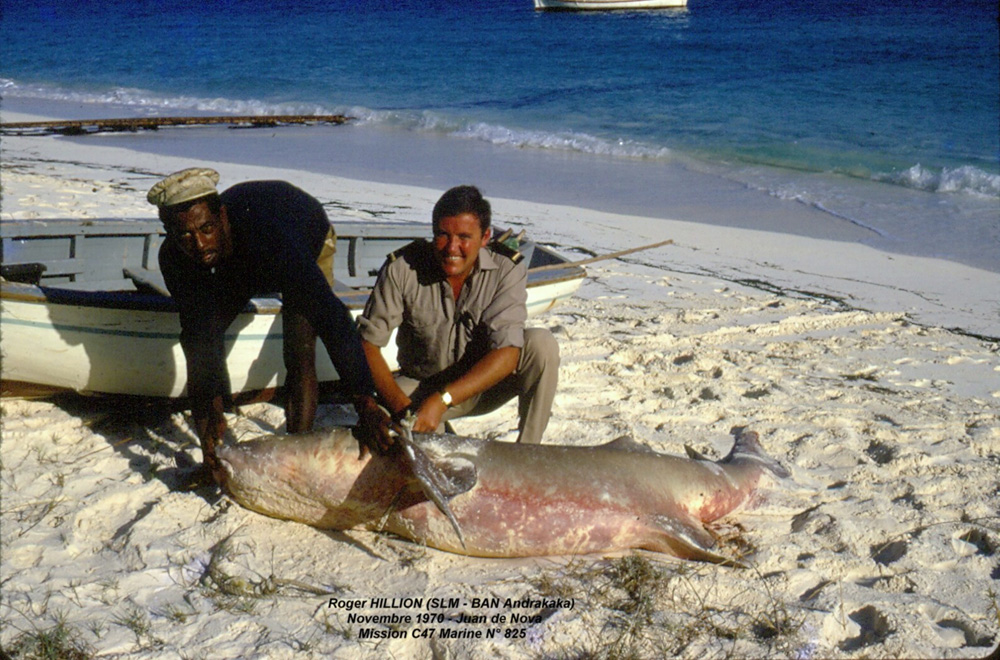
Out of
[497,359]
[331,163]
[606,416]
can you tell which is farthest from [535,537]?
[331,163]

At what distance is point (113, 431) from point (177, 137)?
12452 millimetres

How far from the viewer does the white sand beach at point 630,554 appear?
299cm

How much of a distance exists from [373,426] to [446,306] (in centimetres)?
80

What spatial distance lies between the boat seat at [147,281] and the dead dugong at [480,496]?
2.02 metres

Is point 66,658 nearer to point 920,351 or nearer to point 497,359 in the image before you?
point 497,359

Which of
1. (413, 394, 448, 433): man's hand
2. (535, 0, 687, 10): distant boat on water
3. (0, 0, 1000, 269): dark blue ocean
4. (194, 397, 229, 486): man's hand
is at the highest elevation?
(535, 0, 687, 10): distant boat on water

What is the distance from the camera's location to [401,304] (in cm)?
384

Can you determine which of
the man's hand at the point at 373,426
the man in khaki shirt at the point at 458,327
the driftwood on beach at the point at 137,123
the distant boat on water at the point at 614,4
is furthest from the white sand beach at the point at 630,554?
the distant boat on water at the point at 614,4

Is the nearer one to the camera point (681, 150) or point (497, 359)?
point (497, 359)

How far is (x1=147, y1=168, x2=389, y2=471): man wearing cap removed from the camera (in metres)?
3.48

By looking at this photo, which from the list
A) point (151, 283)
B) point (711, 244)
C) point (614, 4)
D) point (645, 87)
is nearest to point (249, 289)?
point (151, 283)

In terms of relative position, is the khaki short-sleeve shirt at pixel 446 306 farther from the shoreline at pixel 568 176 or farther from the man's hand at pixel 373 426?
the shoreline at pixel 568 176

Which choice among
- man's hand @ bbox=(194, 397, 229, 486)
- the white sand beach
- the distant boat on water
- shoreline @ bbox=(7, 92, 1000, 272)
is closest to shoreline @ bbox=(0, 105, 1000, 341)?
shoreline @ bbox=(7, 92, 1000, 272)

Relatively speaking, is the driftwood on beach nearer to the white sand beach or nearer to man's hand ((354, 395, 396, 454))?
the white sand beach
